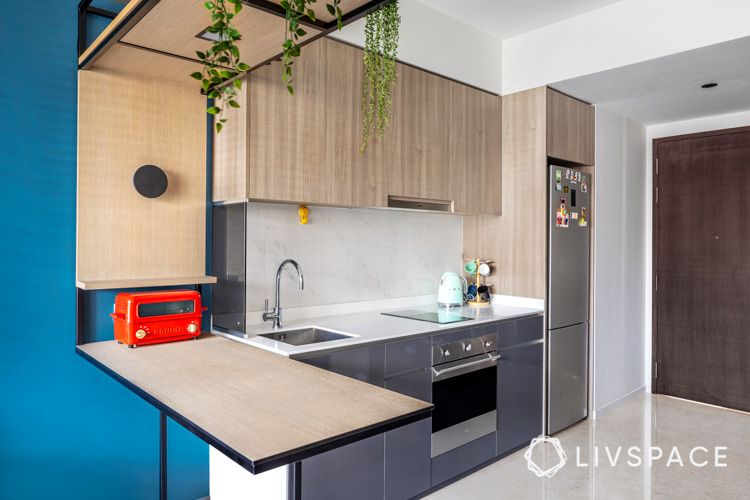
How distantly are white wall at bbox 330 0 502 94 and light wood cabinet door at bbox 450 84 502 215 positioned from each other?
11 cm

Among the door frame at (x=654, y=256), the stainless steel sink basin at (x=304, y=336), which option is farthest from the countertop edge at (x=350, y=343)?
the door frame at (x=654, y=256)

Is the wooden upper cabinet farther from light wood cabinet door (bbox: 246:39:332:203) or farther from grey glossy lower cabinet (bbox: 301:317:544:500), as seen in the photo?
light wood cabinet door (bbox: 246:39:332:203)

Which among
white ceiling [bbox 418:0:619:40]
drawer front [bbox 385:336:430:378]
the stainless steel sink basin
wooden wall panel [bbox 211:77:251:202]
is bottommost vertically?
drawer front [bbox 385:336:430:378]

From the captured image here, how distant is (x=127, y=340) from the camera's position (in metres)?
2.01

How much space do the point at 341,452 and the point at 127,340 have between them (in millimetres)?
952

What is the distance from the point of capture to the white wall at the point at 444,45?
2934 mm

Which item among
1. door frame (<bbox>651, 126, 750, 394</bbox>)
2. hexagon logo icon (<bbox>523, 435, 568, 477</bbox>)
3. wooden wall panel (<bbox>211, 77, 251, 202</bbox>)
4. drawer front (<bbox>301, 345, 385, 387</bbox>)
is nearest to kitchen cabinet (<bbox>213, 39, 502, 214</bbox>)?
wooden wall panel (<bbox>211, 77, 251, 202</bbox>)

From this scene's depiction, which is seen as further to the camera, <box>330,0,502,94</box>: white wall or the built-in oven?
<box>330,0,502,94</box>: white wall

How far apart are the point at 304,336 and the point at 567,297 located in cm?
187

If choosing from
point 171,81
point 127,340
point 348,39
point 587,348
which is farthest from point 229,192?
point 587,348

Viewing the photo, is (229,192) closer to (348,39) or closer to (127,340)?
(127,340)

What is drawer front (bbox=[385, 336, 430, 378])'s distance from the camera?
2400 mm

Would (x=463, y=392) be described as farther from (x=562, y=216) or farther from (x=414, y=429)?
(x=562, y=216)

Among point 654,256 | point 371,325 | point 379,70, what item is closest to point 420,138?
point 379,70
